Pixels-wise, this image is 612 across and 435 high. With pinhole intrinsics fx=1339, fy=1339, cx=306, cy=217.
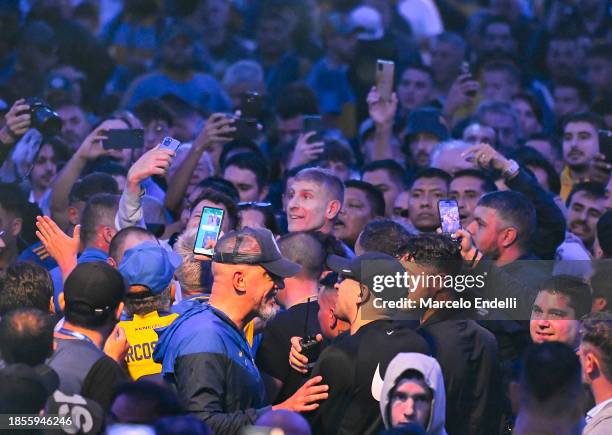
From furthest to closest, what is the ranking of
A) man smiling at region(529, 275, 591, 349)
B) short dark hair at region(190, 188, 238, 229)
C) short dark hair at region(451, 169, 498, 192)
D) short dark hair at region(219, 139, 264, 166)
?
short dark hair at region(219, 139, 264, 166), short dark hair at region(451, 169, 498, 192), short dark hair at region(190, 188, 238, 229), man smiling at region(529, 275, 591, 349)

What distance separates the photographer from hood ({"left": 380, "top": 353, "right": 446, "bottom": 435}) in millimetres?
5488

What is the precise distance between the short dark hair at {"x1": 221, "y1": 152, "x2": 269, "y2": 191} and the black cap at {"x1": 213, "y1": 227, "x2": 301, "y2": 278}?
4011mm

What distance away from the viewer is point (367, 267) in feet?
20.1

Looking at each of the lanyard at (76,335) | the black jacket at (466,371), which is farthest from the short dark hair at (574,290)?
the lanyard at (76,335)

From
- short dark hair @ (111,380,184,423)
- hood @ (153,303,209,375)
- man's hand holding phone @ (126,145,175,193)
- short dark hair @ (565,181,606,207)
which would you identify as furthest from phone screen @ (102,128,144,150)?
short dark hair @ (111,380,184,423)

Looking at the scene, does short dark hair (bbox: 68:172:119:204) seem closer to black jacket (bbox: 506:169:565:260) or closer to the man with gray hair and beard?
black jacket (bbox: 506:169:565:260)

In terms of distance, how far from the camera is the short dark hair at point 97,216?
805 centimetres

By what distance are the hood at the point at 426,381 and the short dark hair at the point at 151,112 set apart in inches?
233

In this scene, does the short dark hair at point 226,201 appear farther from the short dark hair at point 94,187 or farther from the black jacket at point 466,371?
the black jacket at point 466,371

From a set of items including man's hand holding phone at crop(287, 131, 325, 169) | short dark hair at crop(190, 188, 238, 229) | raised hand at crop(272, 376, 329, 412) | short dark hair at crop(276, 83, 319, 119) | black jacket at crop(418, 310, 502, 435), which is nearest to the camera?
raised hand at crop(272, 376, 329, 412)

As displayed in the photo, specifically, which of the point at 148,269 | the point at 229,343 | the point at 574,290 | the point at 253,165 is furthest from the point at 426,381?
the point at 253,165

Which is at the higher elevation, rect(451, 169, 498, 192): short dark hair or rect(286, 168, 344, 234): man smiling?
rect(451, 169, 498, 192): short dark hair

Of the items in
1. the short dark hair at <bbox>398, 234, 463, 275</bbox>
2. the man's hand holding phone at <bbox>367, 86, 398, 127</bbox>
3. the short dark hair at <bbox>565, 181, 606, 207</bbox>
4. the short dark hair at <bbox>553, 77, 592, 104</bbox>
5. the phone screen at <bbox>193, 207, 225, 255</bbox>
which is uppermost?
the short dark hair at <bbox>553, 77, 592, 104</bbox>

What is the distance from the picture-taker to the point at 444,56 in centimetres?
1417
